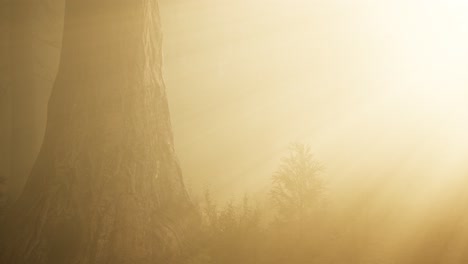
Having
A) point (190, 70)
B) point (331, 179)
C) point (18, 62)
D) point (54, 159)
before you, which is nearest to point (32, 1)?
point (18, 62)

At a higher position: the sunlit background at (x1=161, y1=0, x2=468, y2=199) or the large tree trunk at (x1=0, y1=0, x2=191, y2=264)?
the sunlit background at (x1=161, y1=0, x2=468, y2=199)

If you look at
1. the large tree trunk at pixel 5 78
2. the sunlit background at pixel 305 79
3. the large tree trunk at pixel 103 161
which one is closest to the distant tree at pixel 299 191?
the large tree trunk at pixel 103 161

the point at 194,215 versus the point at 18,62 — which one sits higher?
the point at 18,62

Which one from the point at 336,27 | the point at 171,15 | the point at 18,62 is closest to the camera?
the point at 18,62

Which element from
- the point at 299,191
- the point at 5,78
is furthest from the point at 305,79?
the point at 299,191

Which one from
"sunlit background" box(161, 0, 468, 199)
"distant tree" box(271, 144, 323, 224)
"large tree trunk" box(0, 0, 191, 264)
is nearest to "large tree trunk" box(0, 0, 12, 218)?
"sunlit background" box(161, 0, 468, 199)

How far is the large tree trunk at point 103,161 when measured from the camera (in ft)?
24.0

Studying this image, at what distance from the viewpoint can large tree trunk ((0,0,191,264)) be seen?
7312mm

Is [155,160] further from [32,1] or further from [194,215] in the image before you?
[32,1]

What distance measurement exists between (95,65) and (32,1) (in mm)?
10809

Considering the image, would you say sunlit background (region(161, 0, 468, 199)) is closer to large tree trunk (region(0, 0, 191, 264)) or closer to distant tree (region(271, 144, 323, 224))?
distant tree (region(271, 144, 323, 224))

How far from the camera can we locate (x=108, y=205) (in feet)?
24.1

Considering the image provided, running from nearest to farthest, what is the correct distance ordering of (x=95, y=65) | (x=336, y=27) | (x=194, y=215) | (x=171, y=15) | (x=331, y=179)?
(x=95, y=65), (x=194, y=215), (x=331, y=179), (x=171, y=15), (x=336, y=27)

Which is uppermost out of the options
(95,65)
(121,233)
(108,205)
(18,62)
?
(18,62)
